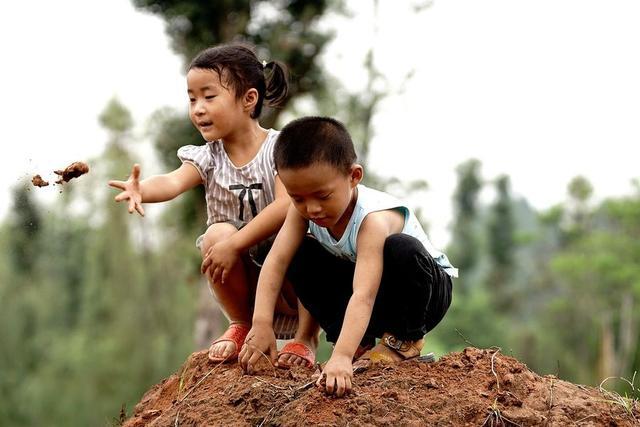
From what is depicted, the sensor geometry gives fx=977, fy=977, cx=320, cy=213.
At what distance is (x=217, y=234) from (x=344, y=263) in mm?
679

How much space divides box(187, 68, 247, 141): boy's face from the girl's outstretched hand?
435mm

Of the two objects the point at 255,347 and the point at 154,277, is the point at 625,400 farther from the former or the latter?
the point at 154,277

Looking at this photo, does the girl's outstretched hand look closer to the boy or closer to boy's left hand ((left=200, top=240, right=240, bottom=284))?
boy's left hand ((left=200, top=240, right=240, bottom=284))

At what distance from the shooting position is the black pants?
421 cm

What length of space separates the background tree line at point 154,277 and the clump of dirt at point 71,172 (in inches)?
34.2

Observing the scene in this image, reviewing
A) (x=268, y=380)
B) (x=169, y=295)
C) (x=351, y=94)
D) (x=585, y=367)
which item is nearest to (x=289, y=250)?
(x=268, y=380)

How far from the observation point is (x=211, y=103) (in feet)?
15.1

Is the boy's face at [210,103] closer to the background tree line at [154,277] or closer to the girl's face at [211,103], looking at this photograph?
the girl's face at [211,103]

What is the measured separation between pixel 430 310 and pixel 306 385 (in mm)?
828

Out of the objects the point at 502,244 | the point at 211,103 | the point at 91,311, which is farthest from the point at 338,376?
the point at 502,244

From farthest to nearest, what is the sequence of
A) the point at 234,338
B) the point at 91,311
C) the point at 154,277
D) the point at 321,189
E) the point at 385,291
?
1. the point at 91,311
2. the point at 154,277
3. the point at 234,338
4. the point at 385,291
5. the point at 321,189

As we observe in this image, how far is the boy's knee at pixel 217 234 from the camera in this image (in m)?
4.68

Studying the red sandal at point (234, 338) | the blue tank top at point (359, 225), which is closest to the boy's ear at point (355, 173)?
the blue tank top at point (359, 225)

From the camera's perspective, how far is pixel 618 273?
35.9 meters
